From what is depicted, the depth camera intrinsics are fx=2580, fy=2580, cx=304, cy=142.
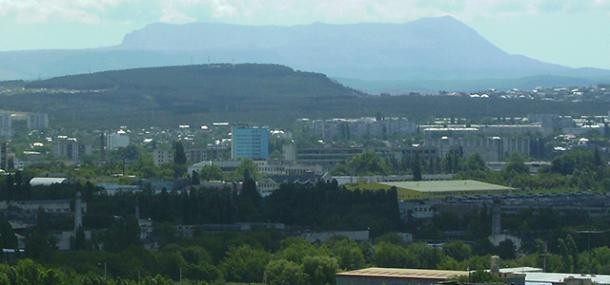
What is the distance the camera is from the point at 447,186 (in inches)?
3526

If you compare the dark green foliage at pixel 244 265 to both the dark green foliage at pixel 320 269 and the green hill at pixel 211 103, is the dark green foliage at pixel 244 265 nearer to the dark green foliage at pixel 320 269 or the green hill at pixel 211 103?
the dark green foliage at pixel 320 269

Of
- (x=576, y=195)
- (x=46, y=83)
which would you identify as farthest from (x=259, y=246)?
(x=46, y=83)

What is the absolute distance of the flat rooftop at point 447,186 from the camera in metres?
87.4

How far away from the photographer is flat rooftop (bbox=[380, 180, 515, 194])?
87.4 metres

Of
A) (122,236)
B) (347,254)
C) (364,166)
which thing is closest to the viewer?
(347,254)

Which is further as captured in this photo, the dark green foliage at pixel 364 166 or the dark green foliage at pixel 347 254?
the dark green foliage at pixel 364 166

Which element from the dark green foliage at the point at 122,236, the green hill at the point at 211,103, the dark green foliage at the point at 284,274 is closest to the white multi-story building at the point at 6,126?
the green hill at the point at 211,103

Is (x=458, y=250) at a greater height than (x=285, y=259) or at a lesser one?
lesser

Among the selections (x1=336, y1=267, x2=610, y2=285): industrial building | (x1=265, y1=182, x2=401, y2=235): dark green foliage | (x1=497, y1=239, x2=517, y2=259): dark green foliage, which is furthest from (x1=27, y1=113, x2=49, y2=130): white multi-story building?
(x1=336, y1=267, x2=610, y2=285): industrial building

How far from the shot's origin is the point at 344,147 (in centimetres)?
12500

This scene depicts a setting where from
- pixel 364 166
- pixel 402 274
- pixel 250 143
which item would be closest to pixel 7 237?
pixel 402 274

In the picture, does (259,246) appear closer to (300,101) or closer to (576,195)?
(576,195)

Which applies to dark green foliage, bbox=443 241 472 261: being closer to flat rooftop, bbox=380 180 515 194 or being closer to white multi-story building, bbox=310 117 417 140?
flat rooftop, bbox=380 180 515 194

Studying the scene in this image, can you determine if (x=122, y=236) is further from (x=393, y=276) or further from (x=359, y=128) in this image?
(x=359, y=128)
